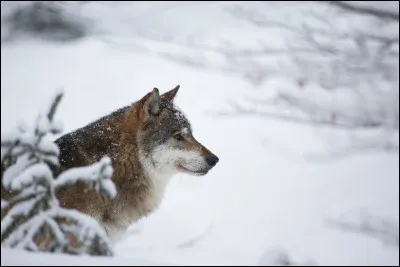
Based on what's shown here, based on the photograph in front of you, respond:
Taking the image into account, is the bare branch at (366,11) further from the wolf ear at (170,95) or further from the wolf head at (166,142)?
the wolf head at (166,142)

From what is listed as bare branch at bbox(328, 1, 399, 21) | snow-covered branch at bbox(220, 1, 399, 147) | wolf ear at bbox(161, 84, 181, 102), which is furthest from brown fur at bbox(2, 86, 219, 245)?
bare branch at bbox(328, 1, 399, 21)

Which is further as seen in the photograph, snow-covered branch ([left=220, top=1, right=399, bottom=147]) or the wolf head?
snow-covered branch ([left=220, top=1, right=399, bottom=147])

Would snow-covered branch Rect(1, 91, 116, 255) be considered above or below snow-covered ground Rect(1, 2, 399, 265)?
above

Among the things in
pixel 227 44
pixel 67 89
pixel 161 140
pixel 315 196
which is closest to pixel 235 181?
pixel 315 196

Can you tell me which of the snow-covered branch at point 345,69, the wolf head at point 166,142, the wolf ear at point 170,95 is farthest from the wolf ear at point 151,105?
the snow-covered branch at point 345,69

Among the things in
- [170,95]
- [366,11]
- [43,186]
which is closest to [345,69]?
[366,11]

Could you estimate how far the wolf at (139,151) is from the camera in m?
5.27

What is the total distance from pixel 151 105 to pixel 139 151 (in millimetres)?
429

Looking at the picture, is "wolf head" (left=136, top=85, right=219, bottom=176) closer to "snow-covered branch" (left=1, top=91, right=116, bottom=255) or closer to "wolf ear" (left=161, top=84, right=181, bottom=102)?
"wolf ear" (left=161, top=84, right=181, bottom=102)

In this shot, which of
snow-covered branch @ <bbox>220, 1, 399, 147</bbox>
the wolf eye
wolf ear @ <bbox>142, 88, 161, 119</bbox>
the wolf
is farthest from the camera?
snow-covered branch @ <bbox>220, 1, 399, 147</bbox>

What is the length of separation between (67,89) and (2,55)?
2.23 metres

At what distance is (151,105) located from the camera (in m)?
5.55

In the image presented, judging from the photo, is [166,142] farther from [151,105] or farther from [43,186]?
[43,186]

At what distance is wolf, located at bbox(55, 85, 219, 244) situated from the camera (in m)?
5.27
